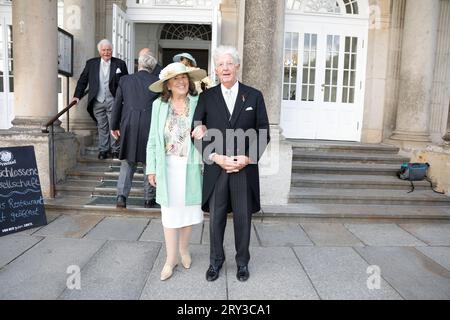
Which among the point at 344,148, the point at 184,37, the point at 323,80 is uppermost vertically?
the point at 184,37

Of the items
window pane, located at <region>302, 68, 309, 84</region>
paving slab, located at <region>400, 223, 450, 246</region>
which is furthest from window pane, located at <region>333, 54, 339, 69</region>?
paving slab, located at <region>400, 223, 450, 246</region>

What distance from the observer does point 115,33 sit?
6.98 metres

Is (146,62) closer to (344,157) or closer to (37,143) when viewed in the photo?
(37,143)

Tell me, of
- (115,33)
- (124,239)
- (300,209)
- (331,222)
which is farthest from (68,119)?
(331,222)

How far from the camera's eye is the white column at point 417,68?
7039 mm

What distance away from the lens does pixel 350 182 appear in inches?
244

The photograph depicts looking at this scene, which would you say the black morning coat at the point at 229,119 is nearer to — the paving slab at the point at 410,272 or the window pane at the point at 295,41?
the paving slab at the point at 410,272

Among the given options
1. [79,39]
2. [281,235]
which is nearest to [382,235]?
[281,235]

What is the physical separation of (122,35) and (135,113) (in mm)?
3373

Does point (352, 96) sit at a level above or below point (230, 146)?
above

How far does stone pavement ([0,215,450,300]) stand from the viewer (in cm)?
315

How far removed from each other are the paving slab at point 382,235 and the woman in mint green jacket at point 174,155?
237 cm

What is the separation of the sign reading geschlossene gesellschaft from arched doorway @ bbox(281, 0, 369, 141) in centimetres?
530

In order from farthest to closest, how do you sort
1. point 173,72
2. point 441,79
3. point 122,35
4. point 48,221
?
point 441,79, point 122,35, point 48,221, point 173,72
